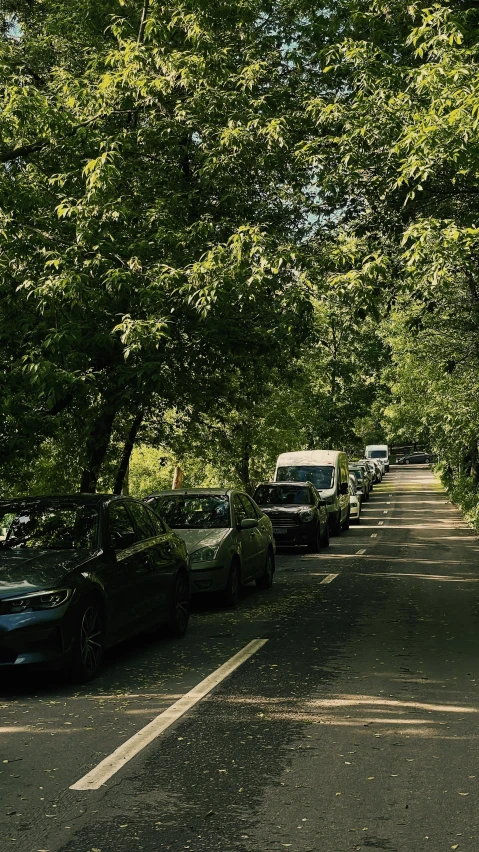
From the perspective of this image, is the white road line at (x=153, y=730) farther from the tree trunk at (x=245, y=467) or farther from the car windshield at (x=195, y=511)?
the tree trunk at (x=245, y=467)

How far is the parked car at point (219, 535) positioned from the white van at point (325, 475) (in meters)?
13.0

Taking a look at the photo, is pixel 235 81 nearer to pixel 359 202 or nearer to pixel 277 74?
pixel 277 74

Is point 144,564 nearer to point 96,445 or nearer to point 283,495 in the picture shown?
point 96,445

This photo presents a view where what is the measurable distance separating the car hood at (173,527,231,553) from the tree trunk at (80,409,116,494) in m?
5.53

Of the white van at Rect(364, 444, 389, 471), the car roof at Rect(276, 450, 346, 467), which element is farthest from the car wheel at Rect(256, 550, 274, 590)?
the white van at Rect(364, 444, 389, 471)

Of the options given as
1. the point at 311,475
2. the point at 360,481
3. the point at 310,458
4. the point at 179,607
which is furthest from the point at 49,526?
the point at 360,481

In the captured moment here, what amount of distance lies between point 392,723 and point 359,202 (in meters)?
8.10

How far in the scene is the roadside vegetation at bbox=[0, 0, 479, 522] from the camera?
34.9 feet

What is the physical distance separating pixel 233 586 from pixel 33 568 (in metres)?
5.11

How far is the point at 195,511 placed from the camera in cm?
1354

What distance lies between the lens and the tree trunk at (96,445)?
19.0 meters

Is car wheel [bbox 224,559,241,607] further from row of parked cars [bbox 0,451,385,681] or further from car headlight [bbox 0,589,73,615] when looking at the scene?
car headlight [bbox 0,589,73,615]

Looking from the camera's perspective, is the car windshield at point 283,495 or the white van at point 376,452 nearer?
the car windshield at point 283,495

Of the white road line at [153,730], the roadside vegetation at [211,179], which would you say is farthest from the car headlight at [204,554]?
the white road line at [153,730]
